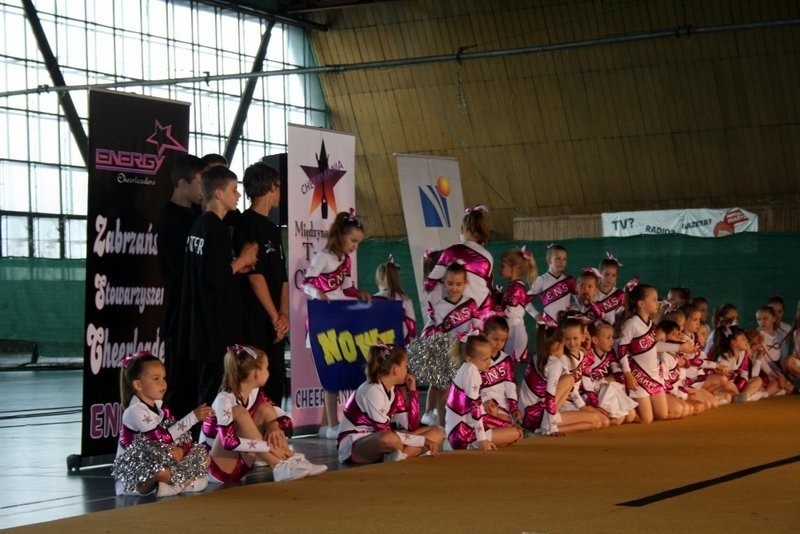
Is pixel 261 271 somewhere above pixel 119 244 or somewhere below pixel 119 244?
below

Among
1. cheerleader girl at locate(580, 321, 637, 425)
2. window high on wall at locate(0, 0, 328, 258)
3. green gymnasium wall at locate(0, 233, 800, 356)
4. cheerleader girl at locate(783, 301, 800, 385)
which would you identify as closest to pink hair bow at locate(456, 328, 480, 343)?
cheerleader girl at locate(580, 321, 637, 425)

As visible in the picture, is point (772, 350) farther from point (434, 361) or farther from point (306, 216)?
point (306, 216)

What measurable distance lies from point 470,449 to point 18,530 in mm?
3415

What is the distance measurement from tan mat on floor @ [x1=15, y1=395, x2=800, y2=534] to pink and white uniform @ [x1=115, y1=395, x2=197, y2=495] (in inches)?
14.2

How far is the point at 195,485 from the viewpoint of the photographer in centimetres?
620

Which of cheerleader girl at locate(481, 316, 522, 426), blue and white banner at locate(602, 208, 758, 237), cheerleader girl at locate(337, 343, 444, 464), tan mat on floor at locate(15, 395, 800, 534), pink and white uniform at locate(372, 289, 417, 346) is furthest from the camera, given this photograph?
blue and white banner at locate(602, 208, 758, 237)

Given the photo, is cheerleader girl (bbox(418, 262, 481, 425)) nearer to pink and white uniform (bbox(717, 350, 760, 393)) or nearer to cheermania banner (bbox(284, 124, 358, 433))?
cheermania banner (bbox(284, 124, 358, 433))

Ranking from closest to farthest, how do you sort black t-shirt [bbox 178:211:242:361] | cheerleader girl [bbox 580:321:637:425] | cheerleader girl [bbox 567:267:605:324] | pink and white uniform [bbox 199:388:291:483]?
pink and white uniform [bbox 199:388:291:483], black t-shirt [bbox 178:211:242:361], cheerleader girl [bbox 580:321:637:425], cheerleader girl [bbox 567:267:605:324]

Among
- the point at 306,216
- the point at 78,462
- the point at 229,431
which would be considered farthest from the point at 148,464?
the point at 306,216

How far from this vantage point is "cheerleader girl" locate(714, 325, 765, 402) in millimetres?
11758

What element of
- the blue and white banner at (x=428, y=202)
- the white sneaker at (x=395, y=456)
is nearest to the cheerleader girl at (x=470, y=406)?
the white sneaker at (x=395, y=456)

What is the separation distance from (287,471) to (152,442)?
2.49 feet

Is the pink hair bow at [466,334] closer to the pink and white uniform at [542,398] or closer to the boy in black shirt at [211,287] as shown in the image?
the pink and white uniform at [542,398]

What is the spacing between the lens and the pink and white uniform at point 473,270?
8906 millimetres
